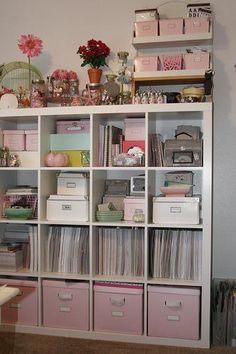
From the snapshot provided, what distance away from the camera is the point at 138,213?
2.58 metres

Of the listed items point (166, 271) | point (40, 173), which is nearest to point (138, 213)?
point (166, 271)

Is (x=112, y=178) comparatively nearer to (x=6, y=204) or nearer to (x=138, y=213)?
(x=138, y=213)

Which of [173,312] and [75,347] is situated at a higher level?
[173,312]

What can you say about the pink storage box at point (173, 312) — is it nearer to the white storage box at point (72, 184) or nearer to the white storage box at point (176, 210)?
the white storage box at point (176, 210)

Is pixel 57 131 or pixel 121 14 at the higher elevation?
pixel 121 14

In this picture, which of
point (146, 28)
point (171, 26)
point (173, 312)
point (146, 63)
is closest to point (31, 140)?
point (146, 63)

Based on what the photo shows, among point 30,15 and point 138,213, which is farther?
point 30,15

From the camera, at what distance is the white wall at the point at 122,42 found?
110 inches

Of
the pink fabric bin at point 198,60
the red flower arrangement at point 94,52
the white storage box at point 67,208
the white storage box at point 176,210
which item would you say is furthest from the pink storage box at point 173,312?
the red flower arrangement at point 94,52

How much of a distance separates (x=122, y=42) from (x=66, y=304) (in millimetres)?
1933

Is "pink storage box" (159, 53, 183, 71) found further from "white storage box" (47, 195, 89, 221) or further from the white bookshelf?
"white storage box" (47, 195, 89, 221)

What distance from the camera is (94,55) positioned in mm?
2719

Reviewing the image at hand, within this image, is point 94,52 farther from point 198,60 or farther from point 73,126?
point 198,60

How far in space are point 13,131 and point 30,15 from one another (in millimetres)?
998
